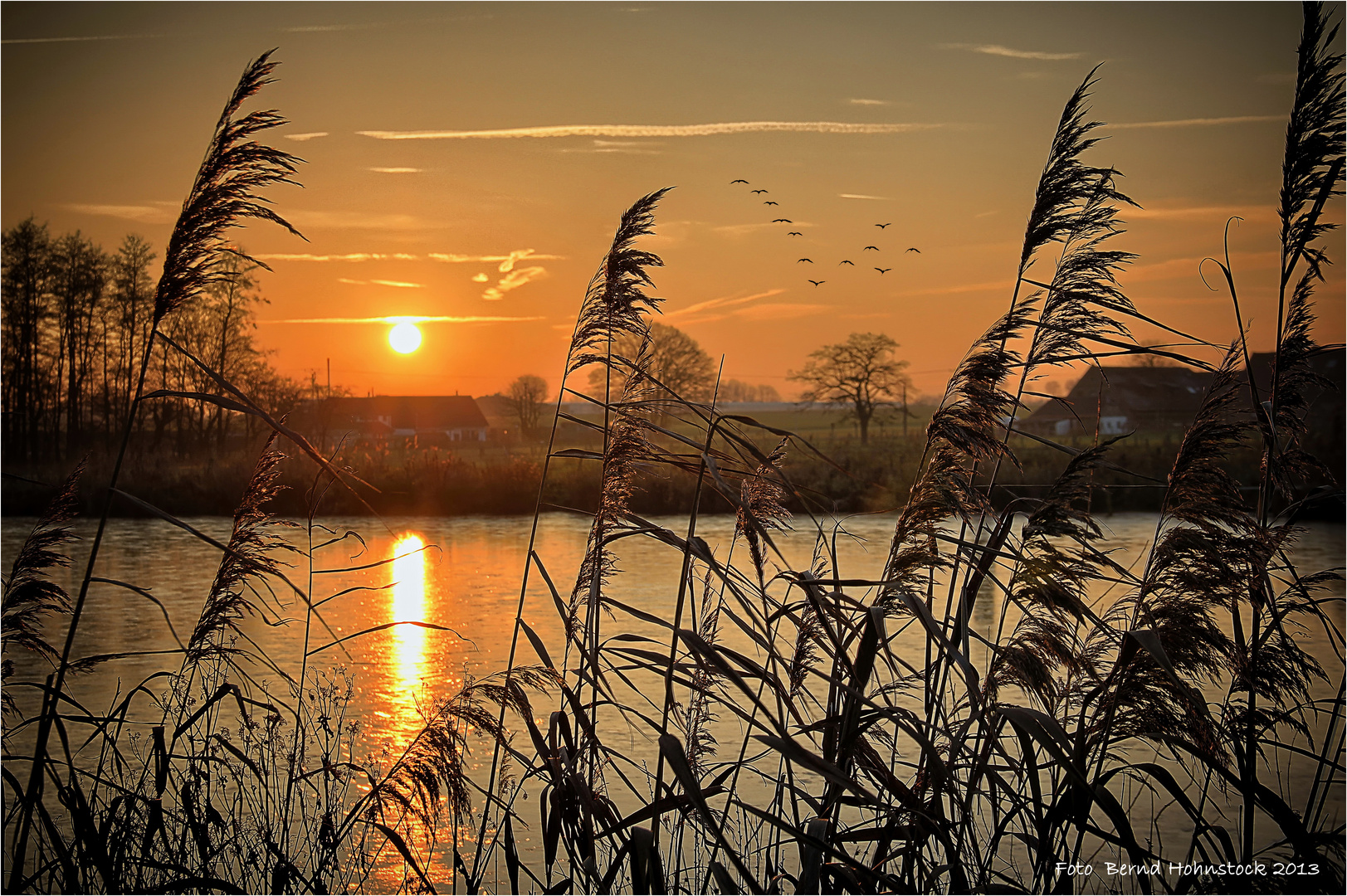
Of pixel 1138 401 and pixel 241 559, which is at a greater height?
pixel 1138 401

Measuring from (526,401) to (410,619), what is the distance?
40467mm

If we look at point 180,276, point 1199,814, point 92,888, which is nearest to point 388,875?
point 92,888

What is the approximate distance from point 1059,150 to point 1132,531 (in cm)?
1726

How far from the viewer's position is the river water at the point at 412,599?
25.7ft

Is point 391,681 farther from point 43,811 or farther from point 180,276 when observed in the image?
point 180,276

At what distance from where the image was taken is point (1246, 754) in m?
3.09

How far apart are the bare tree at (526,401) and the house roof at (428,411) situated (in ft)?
34.9

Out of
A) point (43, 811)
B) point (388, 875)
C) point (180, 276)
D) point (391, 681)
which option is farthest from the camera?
point (391, 681)

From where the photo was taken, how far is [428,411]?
67.6 meters

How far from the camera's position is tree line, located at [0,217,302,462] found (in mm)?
31203

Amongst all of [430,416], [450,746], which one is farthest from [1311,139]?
[430,416]

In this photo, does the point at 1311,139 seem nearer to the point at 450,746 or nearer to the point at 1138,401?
the point at 450,746

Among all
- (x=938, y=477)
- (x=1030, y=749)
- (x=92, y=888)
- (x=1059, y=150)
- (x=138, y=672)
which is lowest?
(x=138, y=672)

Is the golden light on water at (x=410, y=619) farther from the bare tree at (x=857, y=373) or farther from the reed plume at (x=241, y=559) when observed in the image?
the bare tree at (x=857, y=373)
